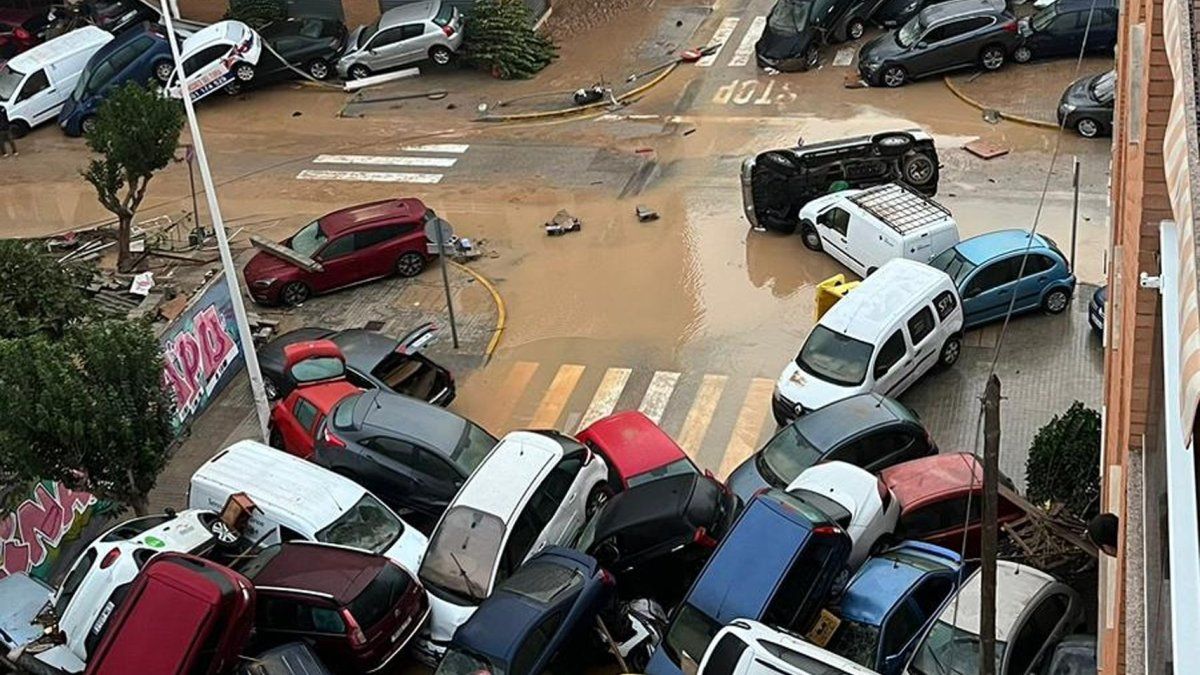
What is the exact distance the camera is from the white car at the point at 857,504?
45.8ft

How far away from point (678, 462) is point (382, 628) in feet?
12.8

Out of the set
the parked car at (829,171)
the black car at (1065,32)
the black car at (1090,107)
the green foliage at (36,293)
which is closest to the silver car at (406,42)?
the parked car at (829,171)

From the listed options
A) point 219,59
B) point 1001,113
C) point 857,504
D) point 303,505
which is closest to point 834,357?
point 857,504

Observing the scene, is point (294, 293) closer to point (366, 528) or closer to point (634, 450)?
point (366, 528)

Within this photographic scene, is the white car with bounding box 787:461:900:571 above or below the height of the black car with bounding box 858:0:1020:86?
above

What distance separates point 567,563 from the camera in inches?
530

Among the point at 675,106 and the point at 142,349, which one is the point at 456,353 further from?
the point at 675,106

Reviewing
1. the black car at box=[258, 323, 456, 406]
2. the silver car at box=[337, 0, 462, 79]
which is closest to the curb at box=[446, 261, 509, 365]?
the black car at box=[258, 323, 456, 406]

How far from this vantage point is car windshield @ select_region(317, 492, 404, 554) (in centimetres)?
1445

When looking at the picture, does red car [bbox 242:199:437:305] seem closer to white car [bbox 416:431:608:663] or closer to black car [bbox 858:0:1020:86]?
white car [bbox 416:431:608:663]

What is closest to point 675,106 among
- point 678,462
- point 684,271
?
point 684,271

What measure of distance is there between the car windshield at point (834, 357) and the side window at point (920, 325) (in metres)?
0.67

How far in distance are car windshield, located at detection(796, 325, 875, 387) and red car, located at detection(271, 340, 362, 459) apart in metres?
5.70

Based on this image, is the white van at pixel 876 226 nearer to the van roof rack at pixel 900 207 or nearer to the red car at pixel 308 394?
the van roof rack at pixel 900 207
